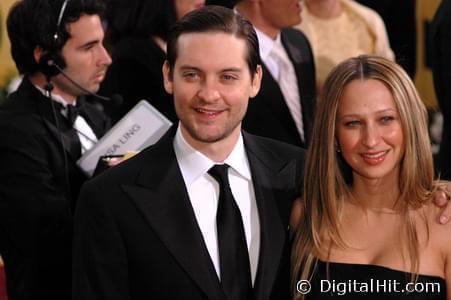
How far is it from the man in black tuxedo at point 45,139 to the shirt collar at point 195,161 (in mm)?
632

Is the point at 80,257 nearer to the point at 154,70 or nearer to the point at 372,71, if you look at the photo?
the point at 372,71

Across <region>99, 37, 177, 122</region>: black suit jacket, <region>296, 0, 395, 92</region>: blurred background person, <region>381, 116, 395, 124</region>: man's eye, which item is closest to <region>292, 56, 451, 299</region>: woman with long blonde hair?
<region>381, 116, 395, 124</region>: man's eye

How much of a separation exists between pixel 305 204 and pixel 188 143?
44 centimetres

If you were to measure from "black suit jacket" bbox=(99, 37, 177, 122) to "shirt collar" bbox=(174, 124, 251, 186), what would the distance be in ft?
3.83

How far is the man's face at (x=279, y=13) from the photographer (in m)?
4.50

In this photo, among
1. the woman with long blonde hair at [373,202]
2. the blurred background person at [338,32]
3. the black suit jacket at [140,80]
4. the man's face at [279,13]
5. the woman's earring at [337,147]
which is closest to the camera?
the woman with long blonde hair at [373,202]

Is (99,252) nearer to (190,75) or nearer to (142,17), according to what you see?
(190,75)

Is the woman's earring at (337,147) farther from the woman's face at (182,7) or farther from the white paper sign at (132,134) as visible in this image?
the woman's face at (182,7)

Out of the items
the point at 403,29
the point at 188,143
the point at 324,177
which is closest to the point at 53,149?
the point at 188,143

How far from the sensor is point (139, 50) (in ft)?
14.2

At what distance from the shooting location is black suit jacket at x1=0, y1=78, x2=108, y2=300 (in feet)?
11.5

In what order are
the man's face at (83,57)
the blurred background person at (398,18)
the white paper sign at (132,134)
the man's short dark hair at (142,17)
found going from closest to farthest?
1. the white paper sign at (132,134)
2. the man's face at (83,57)
3. the man's short dark hair at (142,17)
4. the blurred background person at (398,18)

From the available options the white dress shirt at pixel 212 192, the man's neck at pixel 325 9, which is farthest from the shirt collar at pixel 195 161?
the man's neck at pixel 325 9

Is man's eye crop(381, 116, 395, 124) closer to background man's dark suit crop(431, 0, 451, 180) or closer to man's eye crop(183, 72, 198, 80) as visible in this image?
man's eye crop(183, 72, 198, 80)
